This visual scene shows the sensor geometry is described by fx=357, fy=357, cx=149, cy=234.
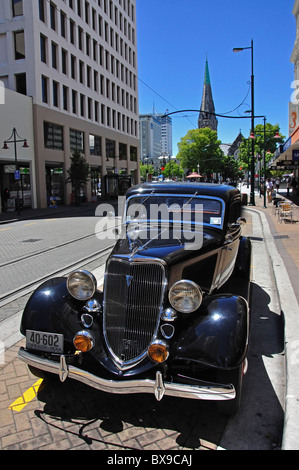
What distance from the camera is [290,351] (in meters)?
3.92

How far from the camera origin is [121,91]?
4650 cm

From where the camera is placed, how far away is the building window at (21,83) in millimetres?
28280

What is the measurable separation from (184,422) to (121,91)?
48180 mm

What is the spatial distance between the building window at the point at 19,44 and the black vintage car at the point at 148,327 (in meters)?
29.8

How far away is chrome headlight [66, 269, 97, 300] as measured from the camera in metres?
3.38

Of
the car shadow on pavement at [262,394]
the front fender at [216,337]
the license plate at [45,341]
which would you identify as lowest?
the car shadow on pavement at [262,394]

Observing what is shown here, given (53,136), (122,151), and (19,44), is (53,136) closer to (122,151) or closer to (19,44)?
(19,44)

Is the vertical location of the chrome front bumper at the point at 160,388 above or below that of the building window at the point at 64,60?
below

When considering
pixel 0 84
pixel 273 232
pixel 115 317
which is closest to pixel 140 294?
pixel 115 317

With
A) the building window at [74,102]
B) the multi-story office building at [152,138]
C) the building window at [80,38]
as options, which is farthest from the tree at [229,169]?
the building window at [74,102]

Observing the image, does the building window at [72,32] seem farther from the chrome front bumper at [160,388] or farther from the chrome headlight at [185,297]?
the chrome front bumper at [160,388]

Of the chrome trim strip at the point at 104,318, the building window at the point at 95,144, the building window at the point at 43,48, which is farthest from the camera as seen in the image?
the building window at the point at 95,144

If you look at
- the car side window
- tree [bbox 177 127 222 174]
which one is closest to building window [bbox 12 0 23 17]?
the car side window

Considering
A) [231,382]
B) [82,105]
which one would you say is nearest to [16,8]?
[82,105]
